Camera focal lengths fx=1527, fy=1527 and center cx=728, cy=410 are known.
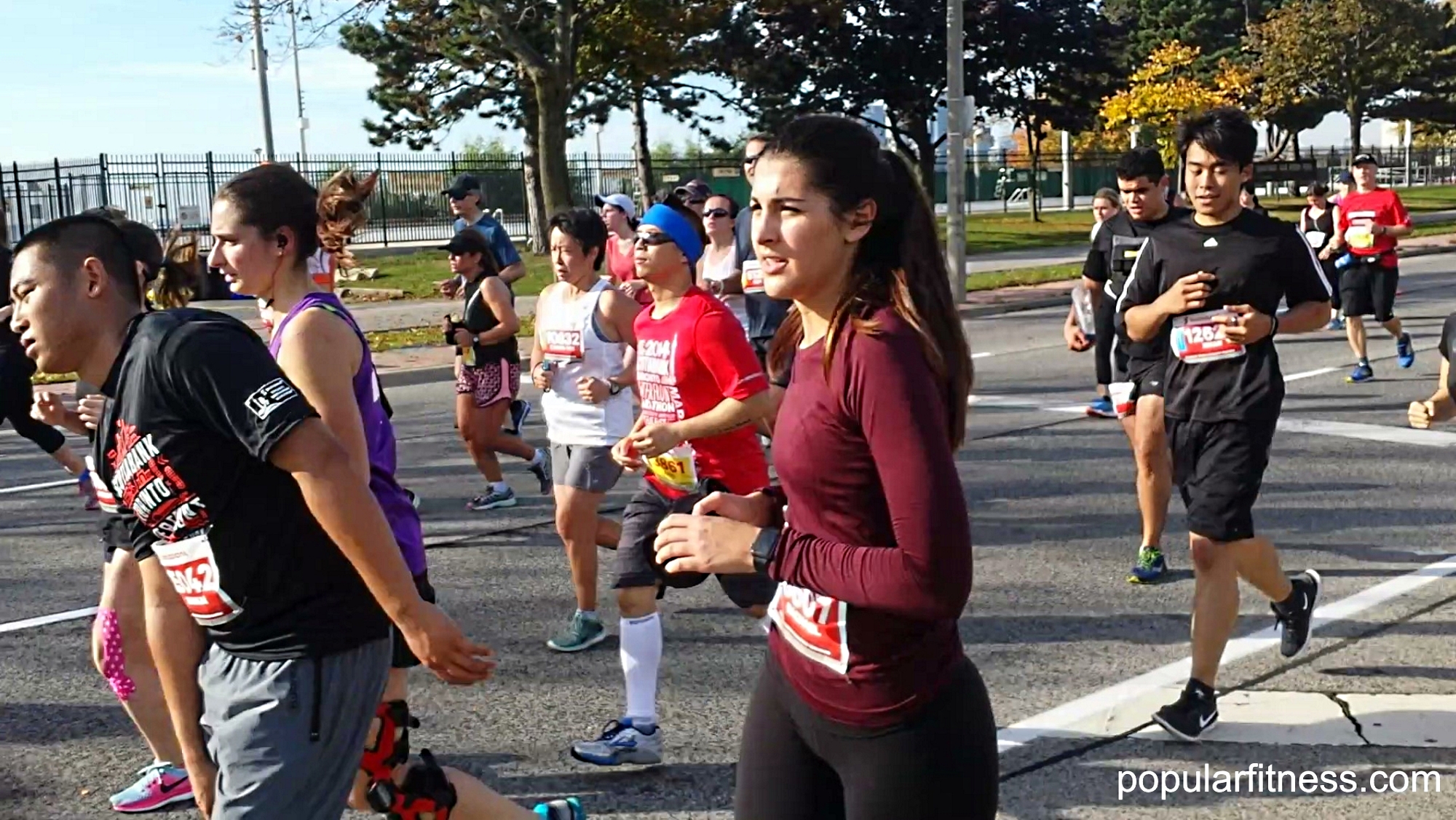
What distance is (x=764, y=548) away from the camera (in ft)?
8.41

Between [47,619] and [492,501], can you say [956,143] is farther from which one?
[47,619]

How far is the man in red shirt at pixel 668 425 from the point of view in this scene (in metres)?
4.78

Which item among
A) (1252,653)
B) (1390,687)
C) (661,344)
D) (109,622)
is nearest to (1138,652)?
(1252,653)

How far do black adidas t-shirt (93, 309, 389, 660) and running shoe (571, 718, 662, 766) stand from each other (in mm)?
1954

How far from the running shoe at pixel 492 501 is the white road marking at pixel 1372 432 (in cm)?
545

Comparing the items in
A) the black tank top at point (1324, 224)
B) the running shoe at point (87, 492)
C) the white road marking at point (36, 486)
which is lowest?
the white road marking at point (36, 486)

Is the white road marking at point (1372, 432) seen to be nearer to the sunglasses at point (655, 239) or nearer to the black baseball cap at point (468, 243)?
the black baseball cap at point (468, 243)

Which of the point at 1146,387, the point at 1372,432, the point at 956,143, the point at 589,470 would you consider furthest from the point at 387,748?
the point at 956,143

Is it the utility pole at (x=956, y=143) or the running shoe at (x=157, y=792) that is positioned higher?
the utility pole at (x=956, y=143)

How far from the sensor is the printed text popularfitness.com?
445 cm

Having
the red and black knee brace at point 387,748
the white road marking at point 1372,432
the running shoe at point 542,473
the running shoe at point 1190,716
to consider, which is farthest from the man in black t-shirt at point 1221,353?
the white road marking at point 1372,432

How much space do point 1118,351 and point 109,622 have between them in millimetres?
5284

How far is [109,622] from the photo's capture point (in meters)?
4.24

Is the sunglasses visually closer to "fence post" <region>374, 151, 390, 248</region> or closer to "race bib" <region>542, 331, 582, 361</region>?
"race bib" <region>542, 331, 582, 361</region>
